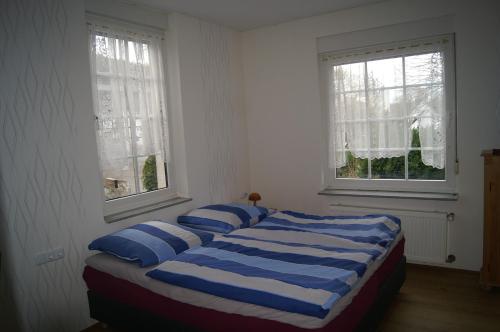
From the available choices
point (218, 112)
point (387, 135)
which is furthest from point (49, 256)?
point (387, 135)

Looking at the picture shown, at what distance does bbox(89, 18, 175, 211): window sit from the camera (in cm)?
305

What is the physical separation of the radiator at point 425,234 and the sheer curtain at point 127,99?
2422mm

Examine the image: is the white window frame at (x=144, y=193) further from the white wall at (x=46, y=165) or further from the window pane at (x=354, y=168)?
the window pane at (x=354, y=168)

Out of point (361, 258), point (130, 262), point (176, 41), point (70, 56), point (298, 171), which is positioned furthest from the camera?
point (298, 171)

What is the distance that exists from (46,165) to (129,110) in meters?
0.87

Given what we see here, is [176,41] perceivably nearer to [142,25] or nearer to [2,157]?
[142,25]

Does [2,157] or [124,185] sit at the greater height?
[2,157]

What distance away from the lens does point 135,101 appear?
10.8 ft

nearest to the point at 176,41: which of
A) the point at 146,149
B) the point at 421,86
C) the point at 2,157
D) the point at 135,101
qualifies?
the point at 135,101

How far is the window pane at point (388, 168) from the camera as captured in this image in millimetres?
3766

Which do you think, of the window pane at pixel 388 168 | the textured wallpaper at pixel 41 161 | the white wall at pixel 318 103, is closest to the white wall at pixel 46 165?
the textured wallpaper at pixel 41 161

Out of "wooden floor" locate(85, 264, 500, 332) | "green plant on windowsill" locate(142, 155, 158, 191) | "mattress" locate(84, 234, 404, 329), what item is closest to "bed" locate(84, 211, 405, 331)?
"mattress" locate(84, 234, 404, 329)

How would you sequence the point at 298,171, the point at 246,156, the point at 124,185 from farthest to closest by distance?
the point at 246,156
the point at 298,171
the point at 124,185

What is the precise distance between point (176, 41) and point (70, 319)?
252 cm
